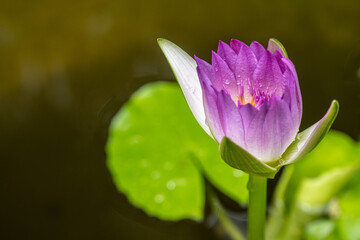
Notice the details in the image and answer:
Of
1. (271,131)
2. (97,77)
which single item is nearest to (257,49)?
(271,131)

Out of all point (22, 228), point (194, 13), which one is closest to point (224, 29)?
point (194, 13)

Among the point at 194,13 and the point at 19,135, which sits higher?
the point at 194,13

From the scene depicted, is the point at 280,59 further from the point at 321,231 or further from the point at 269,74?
the point at 321,231

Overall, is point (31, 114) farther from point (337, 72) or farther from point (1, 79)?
point (337, 72)

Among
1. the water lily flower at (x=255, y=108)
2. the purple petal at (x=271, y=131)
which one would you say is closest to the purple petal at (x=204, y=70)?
the water lily flower at (x=255, y=108)

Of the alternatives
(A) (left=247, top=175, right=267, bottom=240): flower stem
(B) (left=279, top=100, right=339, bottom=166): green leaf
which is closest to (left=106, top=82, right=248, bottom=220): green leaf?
(A) (left=247, top=175, right=267, bottom=240): flower stem
